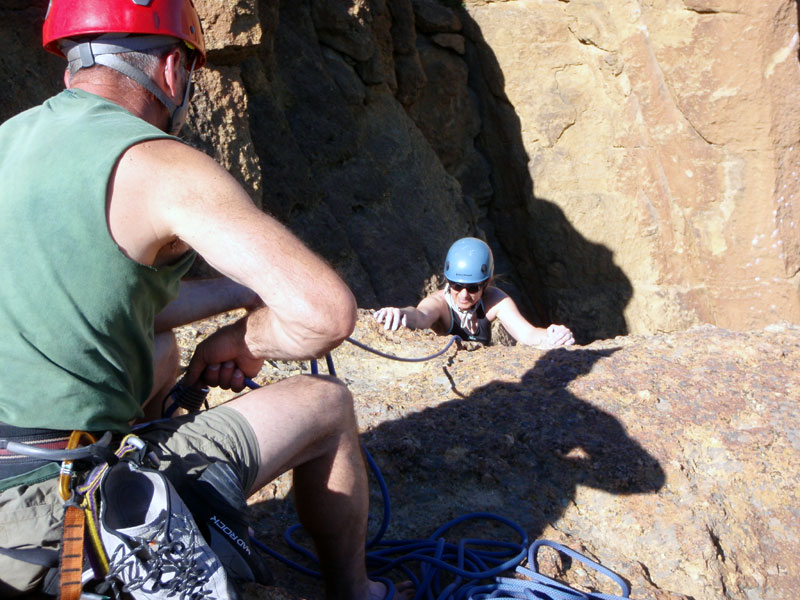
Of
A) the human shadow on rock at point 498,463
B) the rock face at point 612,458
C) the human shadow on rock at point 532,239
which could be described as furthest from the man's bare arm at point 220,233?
the human shadow on rock at point 532,239

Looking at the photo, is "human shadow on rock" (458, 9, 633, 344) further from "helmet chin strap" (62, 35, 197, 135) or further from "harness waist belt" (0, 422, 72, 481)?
"harness waist belt" (0, 422, 72, 481)

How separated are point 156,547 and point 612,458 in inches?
86.4

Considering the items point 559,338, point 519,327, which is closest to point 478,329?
point 519,327

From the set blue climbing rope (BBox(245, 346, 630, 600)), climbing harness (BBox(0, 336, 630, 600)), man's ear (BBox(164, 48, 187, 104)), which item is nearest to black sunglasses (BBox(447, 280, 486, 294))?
climbing harness (BBox(0, 336, 630, 600))

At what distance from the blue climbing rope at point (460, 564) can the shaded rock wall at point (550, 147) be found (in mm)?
3443

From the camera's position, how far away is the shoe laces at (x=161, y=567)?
1586 millimetres

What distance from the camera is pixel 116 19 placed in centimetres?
208

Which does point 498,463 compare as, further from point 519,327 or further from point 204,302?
point 519,327

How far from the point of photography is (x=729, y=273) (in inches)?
325

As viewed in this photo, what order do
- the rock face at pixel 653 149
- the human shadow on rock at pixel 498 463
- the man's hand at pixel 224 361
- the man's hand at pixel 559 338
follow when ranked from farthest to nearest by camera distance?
the rock face at pixel 653 149 → the man's hand at pixel 559 338 → the human shadow on rock at pixel 498 463 → the man's hand at pixel 224 361

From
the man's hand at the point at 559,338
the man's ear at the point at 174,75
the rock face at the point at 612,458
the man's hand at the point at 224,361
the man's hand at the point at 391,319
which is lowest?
the man's hand at the point at 391,319

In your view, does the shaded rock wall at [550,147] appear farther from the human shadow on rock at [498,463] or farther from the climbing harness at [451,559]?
the climbing harness at [451,559]

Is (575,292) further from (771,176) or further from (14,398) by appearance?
(14,398)

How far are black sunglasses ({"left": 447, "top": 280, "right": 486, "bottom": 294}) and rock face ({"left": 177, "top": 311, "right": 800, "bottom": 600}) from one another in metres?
1.72
